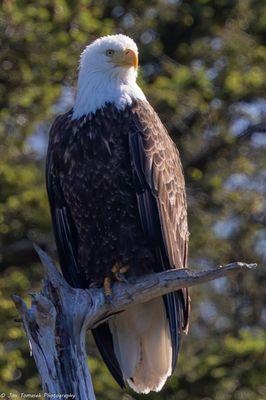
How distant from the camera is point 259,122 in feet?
34.8

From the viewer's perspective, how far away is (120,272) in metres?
6.55

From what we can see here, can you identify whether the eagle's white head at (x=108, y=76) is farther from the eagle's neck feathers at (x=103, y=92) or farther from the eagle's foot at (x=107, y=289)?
the eagle's foot at (x=107, y=289)

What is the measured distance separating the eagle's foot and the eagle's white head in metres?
0.93

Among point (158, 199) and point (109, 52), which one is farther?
point (109, 52)

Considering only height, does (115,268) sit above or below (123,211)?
below

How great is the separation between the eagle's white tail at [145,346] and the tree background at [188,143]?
1884mm

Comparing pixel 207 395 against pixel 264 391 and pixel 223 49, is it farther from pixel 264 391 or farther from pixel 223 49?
pixel 223 49

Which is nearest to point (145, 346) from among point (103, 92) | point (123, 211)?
point (123, 211)

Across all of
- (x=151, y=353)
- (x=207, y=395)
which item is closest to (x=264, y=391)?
(x=207, y=395)

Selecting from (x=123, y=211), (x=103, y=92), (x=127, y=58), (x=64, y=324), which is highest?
(x=127, y=58)

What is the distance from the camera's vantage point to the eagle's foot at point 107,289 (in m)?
6.11

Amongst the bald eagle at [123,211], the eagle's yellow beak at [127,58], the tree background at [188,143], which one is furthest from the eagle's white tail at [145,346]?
the tree background at [188,143]

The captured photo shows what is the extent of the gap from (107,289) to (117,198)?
20.6 inches

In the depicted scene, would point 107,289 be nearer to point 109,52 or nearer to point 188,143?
point 109,52
